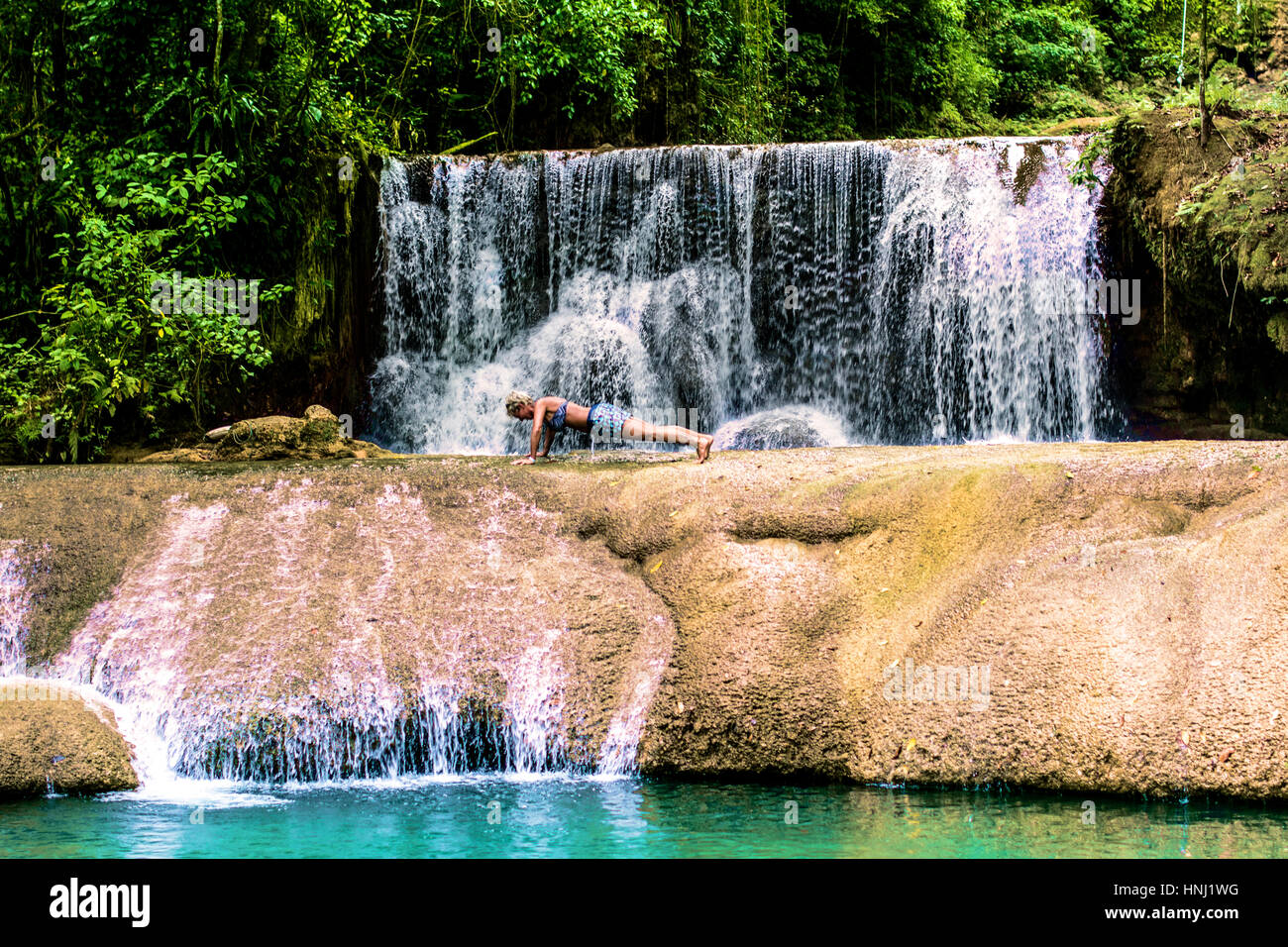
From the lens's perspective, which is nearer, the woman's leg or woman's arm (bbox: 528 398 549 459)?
the woman's leg

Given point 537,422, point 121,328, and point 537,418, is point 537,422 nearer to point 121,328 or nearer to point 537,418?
point 537,418

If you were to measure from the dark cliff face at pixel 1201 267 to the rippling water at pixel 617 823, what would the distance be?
756 cm

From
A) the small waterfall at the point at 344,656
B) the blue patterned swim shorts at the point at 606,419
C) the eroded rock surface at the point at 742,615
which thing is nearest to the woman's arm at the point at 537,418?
the blue patterned swim shorts at the point at 606,419

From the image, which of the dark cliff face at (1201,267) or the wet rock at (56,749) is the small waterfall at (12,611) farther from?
the dark cliff face at (1201,267)

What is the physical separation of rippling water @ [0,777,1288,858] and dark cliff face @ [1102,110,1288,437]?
7563 mm

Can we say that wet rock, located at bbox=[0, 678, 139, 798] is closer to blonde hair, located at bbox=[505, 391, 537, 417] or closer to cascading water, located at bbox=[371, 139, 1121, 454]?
blonde hair, located at bbox=[505, 391, 537, 417]

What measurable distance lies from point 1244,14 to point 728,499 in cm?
1119

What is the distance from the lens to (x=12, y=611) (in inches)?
349

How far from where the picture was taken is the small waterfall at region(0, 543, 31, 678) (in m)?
8.59

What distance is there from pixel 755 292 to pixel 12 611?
30.3 ft

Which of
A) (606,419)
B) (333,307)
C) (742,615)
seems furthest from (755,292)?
(742,615)

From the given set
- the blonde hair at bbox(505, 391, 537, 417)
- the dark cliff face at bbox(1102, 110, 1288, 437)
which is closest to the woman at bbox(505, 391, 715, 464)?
the blonde hair at bbox(505, 391, 537, 417)

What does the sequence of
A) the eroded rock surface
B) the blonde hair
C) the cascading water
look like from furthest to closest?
the cascading water < the blonde hair < the eroded rock surface
